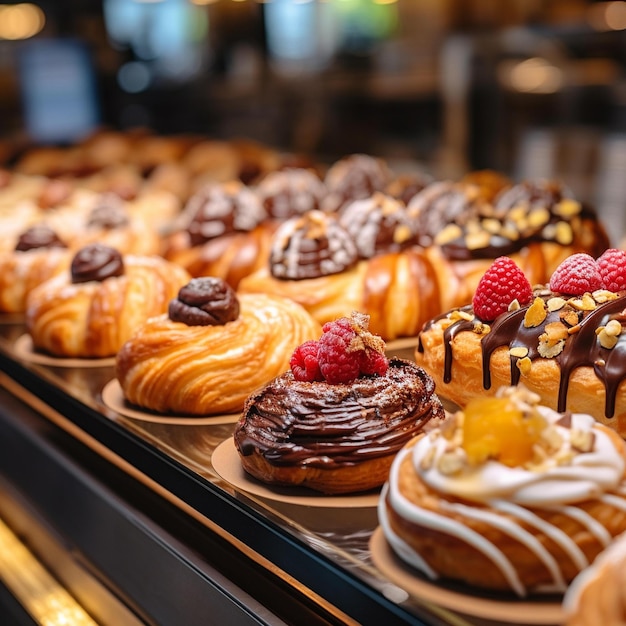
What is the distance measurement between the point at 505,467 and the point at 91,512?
1.44 meters

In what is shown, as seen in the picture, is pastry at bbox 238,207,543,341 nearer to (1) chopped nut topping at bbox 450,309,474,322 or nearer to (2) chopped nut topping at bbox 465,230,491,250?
(2) chopped nut topping at bbox 465,230,491,250

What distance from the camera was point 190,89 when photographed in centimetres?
853

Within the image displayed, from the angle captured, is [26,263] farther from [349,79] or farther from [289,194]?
[349,79]

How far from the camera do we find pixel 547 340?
81.0 inches

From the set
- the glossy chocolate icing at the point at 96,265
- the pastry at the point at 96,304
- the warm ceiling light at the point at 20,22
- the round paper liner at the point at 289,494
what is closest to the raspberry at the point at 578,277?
the round paper liner at the point at 289,494

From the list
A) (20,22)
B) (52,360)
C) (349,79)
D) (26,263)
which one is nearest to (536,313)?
(52,360)

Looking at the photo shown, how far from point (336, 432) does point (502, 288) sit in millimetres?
588

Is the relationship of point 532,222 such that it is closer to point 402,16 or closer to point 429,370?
point 429,370

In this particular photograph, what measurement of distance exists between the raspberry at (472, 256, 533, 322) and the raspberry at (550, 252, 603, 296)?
0.08 meters

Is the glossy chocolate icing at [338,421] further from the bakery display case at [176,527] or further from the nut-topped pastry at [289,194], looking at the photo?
the nut-topped pastry at [289,194]

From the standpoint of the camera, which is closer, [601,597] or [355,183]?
[601,597]

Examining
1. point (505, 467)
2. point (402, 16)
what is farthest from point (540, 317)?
point (402, 16)

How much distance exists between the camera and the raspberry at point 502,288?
2186 mm

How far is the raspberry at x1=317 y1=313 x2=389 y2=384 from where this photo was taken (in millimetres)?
1904
